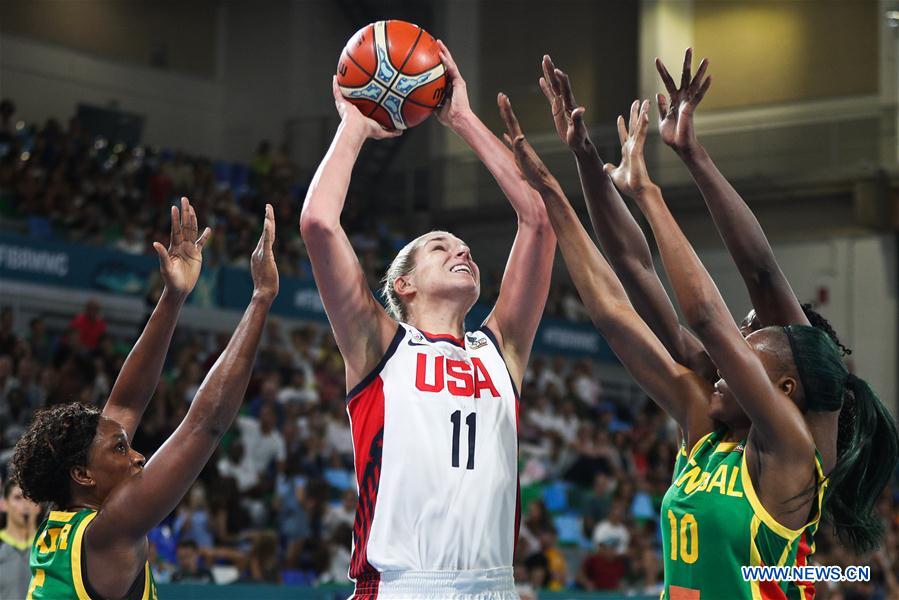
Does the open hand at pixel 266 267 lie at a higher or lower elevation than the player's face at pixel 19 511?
higher

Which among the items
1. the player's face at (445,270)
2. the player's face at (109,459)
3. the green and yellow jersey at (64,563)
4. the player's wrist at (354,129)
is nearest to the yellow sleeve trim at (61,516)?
the green and yellow jersey at (64,563)

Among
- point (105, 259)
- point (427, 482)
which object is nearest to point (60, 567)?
point (427, 482)

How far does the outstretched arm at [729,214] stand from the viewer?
384 centimetres

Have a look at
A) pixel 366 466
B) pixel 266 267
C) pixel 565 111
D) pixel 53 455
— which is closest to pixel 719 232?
pixel 565 111

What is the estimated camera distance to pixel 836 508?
3670mm

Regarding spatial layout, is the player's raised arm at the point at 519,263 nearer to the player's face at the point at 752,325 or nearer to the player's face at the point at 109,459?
the player's face at the point at 752,325

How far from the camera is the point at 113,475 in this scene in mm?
3822

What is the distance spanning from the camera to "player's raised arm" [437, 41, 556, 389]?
14.1 feet

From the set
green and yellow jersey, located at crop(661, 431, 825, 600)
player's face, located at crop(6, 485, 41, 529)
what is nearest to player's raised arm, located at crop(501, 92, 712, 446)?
green and yellow jersey, located at crop(661, 431, 825, 600)

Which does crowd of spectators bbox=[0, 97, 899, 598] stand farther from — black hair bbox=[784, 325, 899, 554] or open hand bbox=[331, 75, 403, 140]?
black hair bbox=[784, 325, 899, 554]

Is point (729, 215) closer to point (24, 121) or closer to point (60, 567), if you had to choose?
point (60, 567)

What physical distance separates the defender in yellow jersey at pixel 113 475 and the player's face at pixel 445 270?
543 mm

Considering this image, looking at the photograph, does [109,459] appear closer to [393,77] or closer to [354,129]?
[354,129]

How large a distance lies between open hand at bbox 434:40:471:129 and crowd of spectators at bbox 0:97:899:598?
211 inches
